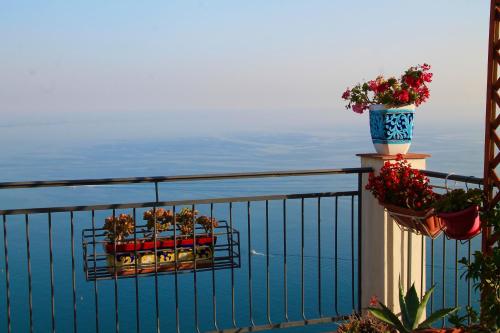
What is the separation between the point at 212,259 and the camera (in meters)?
3.37

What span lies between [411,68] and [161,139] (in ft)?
171

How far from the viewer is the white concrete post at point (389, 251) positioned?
11.4ft

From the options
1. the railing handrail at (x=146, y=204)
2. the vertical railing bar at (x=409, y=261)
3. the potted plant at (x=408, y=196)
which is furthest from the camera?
the vertical railing bar at (x=409, y=261)

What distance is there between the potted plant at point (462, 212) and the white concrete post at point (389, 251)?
760 millimetres

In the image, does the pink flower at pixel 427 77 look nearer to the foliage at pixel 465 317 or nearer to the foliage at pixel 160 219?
the foliage at pixel 465 317

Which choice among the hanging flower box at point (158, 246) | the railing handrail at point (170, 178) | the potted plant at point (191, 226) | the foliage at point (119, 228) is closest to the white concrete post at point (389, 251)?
the railing handrail at point (170, 178)

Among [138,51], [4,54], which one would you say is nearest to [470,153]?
[138,51]

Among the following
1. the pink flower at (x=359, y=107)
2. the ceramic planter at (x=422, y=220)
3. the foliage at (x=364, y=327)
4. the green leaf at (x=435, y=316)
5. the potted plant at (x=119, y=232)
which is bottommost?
the foliage at (x=364, y=327)

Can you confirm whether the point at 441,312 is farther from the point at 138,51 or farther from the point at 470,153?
the point at 470,153

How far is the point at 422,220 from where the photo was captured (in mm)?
2863

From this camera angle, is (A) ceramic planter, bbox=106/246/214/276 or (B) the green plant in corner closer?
(B) the green plant in corner

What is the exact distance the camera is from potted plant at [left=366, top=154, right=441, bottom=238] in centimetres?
287

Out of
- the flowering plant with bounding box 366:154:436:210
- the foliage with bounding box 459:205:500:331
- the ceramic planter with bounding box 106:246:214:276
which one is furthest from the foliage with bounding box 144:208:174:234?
the foliage with bounding box 459:205:500:331

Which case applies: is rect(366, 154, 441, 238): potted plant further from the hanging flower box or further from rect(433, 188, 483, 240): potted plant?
the hanging flower box
